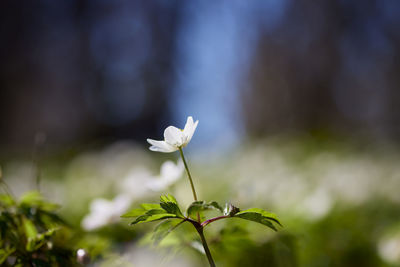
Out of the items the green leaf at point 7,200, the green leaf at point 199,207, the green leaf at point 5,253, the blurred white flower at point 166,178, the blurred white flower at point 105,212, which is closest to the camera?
the green leaf at point 199,207

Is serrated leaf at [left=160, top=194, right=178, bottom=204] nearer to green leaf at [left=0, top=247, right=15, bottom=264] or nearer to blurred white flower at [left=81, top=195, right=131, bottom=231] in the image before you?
green leaf at [left=0, top=247, right=15, bottom=264]

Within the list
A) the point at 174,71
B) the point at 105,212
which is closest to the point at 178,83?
the point at 174,71

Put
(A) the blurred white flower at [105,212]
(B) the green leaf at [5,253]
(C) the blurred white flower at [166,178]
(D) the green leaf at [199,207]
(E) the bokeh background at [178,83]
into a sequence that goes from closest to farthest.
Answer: (D) the green leaf at [199,207]
(B) the green leaf at [5,253]
(C) the blurred white flower at [166,178]
(A) the blurred white flower at [105,212]
(E) the bokeh background at [178,83]

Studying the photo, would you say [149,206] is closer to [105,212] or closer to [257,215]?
[257,215]

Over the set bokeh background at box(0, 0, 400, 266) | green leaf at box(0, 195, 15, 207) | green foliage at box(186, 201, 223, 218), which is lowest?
green foliage at box(186, 201, 223, 218)

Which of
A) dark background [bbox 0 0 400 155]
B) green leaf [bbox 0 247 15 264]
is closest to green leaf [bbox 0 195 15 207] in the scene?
green leaf [bbox 0 247 15 264]

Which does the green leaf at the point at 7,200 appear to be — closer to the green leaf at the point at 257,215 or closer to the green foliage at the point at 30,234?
the green foliage at the point at 30,234

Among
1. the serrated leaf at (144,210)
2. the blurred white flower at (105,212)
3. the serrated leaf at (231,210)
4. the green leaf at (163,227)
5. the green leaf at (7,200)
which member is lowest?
the serrated leaf at (231,210)

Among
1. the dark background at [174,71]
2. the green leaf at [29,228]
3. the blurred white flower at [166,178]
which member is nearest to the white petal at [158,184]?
the blurred white flower at [166,178]
